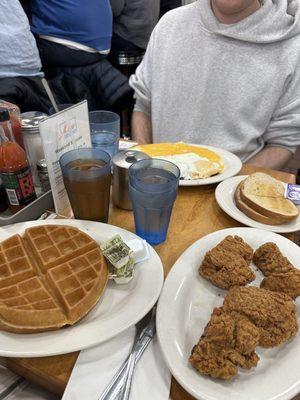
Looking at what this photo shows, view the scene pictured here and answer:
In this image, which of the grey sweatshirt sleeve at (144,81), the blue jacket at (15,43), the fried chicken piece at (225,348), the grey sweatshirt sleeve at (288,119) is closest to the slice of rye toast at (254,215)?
the fried chicken piece at (225,348)

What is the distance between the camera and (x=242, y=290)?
2.53ft

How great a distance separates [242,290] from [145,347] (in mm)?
265

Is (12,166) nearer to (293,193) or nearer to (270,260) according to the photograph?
(270,260)

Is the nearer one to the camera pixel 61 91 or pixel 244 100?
pixel 244 100

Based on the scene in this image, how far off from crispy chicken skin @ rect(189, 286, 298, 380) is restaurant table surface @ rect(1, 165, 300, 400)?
8cm

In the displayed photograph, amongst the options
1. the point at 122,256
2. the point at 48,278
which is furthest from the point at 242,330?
the point at 48,278

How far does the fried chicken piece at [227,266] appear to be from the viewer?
0.84m

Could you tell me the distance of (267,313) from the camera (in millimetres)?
722

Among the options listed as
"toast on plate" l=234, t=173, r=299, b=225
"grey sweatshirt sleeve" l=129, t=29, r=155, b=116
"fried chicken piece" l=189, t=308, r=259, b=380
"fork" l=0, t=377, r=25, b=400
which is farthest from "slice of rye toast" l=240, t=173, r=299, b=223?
"grey sweatshirt sleeve" l=129, t=29, r=155, b=116

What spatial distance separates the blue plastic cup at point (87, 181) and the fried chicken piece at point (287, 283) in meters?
0.53

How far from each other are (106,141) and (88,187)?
38 centimetres

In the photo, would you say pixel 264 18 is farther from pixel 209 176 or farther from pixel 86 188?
pixel 86 188

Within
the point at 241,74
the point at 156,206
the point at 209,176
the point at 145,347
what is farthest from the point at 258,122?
the point at 145,347

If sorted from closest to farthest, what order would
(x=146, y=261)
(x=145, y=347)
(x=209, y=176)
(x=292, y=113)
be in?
(x=145, y=347) → (x=146, y=261) → (x=209, y=176) → (x=292, y=113)
